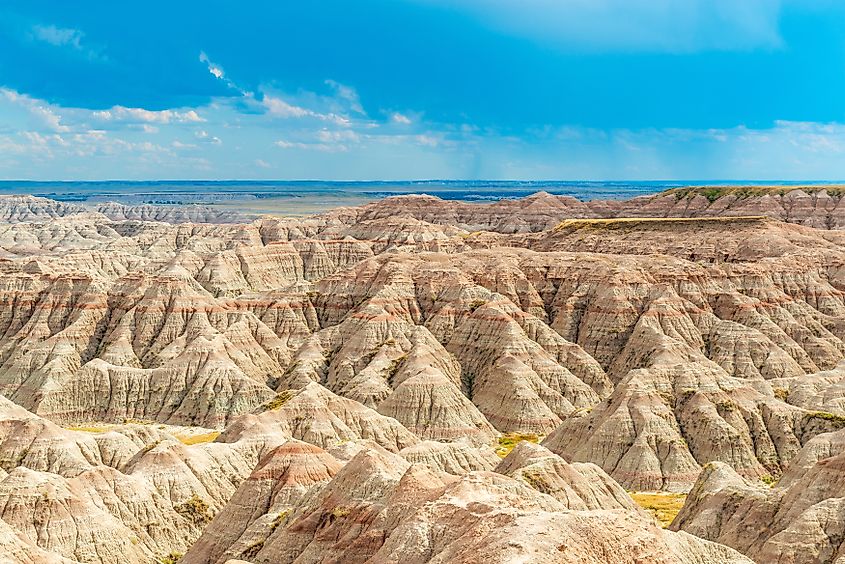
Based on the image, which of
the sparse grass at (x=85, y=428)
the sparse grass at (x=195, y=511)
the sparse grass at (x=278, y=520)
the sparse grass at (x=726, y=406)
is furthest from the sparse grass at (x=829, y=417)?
the sparse grass at (x=85, y=428)

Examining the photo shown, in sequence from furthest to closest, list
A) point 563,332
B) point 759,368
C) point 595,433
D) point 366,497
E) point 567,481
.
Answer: point 563,332, point 759,368, point 595,433, point 567,481, point 366,497

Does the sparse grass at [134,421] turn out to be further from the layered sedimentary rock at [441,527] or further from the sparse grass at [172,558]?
the layered sedimentary rock at [441,527]

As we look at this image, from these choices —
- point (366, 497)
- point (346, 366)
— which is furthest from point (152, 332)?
point (366, 497)

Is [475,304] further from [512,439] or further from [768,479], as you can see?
[768,479]

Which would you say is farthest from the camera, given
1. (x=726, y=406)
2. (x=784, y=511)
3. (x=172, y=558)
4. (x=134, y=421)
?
(x=134, y=421)

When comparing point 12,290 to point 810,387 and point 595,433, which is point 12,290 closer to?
point 595,433

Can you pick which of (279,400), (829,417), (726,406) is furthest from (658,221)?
(279,400)
